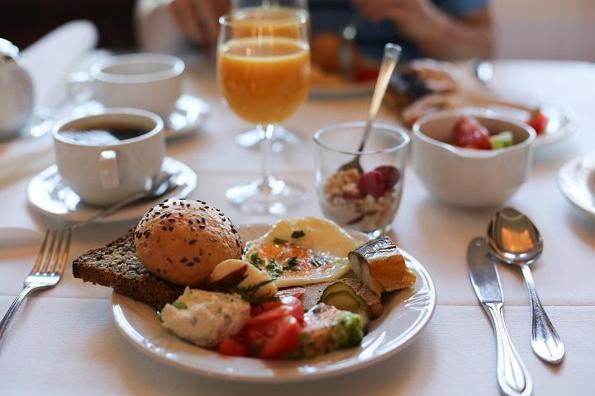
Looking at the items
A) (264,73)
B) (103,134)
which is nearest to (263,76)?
(264,73)

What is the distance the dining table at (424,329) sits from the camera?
0.81 metres

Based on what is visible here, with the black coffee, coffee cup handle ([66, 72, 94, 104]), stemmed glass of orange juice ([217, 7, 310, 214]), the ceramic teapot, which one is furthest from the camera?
coffee cup handle ([66, 72, 94, 104])

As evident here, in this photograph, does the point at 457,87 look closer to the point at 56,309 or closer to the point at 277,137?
the point at 277,137

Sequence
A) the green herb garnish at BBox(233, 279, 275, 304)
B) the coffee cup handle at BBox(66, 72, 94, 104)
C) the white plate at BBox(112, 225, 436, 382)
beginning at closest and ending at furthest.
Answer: the white plate at BBox(112, 225, 436, 382) → the green herb garnish at BBox(233, 279, 275, 304) → the coffee cup handle at BBox(66, 72, 94, 104)

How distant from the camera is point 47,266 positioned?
106 cm

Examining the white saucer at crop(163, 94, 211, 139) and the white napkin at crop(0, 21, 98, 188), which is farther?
the white saucer at crop(163, 94, 211, 139)

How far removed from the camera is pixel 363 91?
185cm

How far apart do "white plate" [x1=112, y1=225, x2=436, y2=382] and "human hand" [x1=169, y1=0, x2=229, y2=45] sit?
1.34 metres

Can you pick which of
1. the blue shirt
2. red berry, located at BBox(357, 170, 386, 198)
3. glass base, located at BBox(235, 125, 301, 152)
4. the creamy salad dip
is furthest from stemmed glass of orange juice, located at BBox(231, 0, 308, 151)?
the creamy salad dip

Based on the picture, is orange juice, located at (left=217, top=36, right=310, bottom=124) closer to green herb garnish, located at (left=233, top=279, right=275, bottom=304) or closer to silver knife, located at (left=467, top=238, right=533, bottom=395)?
silver knife, located at (left=467, top=238, right=533, bottom=395)

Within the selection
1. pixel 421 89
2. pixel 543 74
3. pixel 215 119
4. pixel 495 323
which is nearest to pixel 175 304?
pixel 495 323

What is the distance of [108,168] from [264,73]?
38 centimetres

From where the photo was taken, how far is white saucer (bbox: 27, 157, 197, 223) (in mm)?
1170

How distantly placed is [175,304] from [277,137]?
82cm
